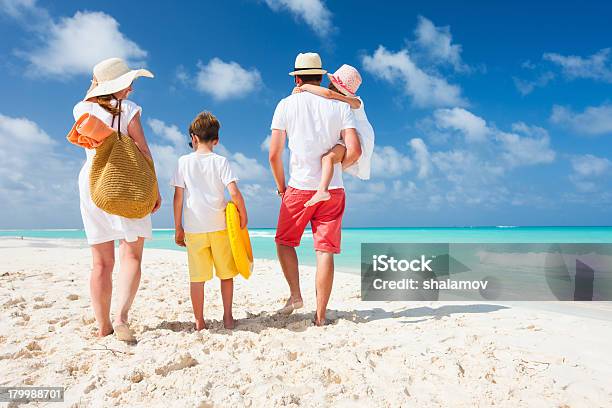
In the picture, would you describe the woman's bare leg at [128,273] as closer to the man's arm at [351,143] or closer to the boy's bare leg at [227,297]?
the boy's bare leg at [227,297]

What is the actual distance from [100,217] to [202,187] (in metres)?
0.73

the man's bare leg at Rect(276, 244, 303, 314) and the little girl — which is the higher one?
the little girl

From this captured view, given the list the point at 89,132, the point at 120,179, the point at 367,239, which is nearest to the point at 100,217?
the point at 120,179

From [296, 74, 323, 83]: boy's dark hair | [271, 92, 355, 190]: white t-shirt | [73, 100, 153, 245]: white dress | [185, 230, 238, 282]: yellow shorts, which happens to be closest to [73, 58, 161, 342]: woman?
[73, 100, 153, 245]: white dress

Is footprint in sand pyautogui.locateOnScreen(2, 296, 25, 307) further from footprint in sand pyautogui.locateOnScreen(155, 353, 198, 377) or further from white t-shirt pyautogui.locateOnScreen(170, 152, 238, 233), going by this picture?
footprint in sand pyautogui.locateOnScreen(155, 353, 198, 377)

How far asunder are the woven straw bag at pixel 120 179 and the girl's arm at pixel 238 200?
0.58m

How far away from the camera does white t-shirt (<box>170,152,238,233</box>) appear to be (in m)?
3.13

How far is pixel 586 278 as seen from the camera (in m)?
7.47

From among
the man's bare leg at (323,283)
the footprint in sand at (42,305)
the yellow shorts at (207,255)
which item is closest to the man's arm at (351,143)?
the man's bare leg at (323,283)

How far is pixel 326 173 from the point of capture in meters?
3.28

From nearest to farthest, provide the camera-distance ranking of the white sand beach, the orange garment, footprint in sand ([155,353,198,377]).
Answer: the white sand beach < footprint in sand ([155,353,198,377]) < the orange garment

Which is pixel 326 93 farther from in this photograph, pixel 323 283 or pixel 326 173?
pixel 323 283

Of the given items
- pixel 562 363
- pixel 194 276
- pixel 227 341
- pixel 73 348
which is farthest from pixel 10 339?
pixel 562 363

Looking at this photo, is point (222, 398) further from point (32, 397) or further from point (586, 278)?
point (586, 278)
